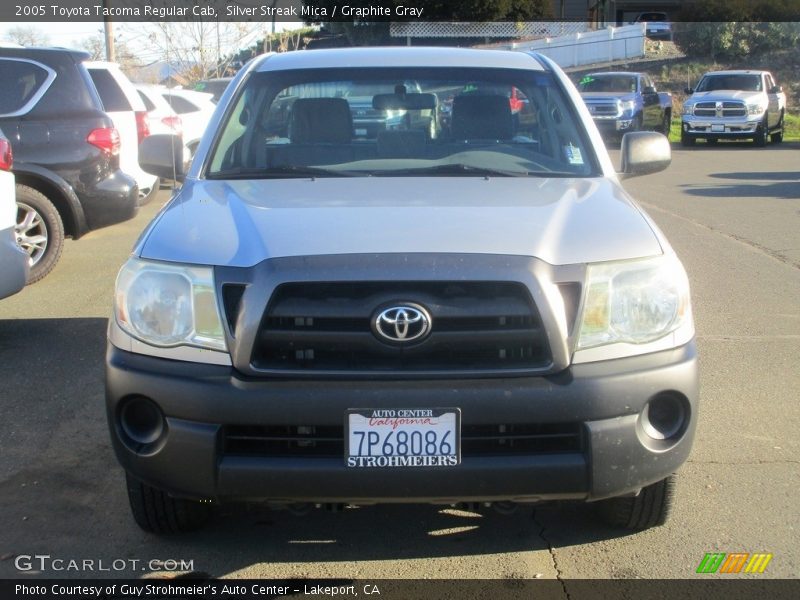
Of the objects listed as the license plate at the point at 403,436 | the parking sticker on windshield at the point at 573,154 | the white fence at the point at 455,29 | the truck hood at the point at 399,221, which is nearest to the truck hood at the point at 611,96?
the white fence at the point at 455,29

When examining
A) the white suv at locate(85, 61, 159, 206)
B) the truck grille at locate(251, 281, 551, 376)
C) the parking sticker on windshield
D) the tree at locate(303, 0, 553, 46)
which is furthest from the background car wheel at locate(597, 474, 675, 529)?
the tree at locate(303, 0, 553, 46)

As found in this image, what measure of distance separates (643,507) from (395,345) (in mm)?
1236

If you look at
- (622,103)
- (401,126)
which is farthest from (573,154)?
(622,103)

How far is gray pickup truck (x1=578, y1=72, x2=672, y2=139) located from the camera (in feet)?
80.9

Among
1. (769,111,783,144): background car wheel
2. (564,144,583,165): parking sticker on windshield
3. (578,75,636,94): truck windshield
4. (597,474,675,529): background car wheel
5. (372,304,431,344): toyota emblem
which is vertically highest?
(564,144,583,165): parking sticker on windshield

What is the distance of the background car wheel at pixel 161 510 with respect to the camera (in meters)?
3.58

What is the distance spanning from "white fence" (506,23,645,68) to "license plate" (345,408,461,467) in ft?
129

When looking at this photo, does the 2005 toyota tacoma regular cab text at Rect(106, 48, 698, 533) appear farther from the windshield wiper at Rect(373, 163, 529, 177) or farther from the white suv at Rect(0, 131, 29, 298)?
the white suv at Rect(0, 131, 29, 298)

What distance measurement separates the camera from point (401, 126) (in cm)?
467

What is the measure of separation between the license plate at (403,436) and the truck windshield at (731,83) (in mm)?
24365

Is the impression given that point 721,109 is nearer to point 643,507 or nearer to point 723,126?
point 723,126

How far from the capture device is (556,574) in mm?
3494

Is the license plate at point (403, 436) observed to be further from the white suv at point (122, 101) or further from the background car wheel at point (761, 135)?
the background car wheel at point (761, 135)

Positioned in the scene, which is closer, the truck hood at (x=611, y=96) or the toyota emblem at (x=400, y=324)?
the toyota emblem at (x=400, y=324)
